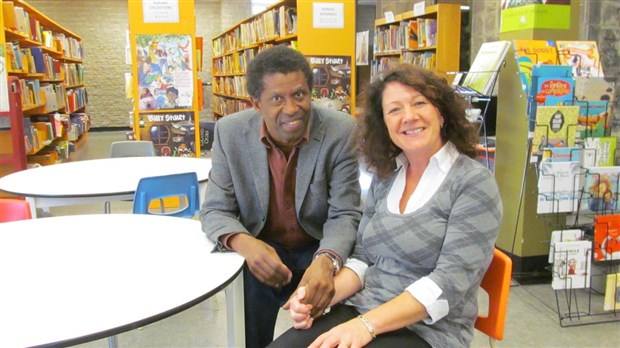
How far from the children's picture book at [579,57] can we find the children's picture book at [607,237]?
85 centimetres

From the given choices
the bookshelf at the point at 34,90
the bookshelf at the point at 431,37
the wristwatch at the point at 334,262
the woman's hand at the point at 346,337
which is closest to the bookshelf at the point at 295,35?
the bookshelf at the point at 431,37

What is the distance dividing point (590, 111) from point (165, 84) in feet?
10.2

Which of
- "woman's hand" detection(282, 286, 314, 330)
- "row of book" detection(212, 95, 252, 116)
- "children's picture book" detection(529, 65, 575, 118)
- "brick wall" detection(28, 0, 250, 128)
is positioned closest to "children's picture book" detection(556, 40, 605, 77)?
"children's picture book" detection(529, 65, 575, 118)

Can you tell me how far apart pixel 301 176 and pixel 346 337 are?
660 millimetres

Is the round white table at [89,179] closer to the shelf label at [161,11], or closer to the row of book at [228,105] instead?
the shelf label at [161,11]

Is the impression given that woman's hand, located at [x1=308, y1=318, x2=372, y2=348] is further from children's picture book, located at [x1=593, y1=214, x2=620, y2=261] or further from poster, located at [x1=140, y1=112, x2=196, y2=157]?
poster, located at [x1=140, y1=112, x2=196, y2=157]

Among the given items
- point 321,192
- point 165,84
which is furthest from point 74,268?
point 165,84

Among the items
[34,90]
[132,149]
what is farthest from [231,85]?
[132,149]

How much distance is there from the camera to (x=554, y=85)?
286 centimetres

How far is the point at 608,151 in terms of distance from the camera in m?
2.88

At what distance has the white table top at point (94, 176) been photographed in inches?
95.7

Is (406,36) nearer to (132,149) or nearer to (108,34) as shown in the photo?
(132,149)

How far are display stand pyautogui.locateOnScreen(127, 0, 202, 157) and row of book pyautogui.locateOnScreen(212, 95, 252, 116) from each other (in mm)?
3178

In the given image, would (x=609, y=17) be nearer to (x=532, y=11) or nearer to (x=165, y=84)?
(x=532, y=11)
